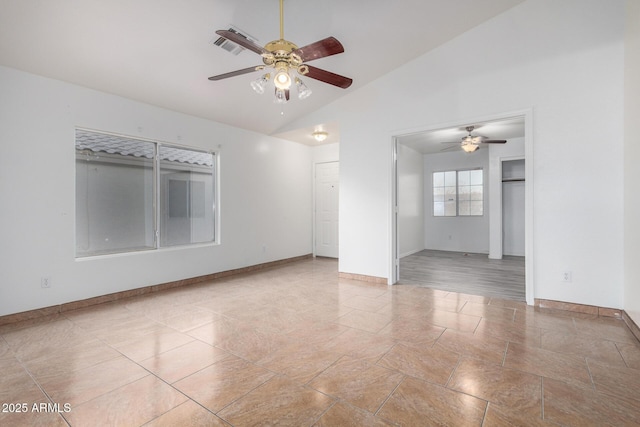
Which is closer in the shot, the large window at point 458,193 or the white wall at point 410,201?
the white wall at point 410,201

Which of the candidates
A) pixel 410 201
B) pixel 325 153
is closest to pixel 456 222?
pixel 410 201

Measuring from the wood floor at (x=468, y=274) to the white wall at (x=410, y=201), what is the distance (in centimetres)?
47

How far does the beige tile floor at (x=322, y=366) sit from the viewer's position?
5.72 feet

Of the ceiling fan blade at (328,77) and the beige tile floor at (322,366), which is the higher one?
the ceiling fan blade at (328,77)

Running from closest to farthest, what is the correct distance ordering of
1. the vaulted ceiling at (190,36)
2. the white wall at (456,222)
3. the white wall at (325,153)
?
the vaulted ceiling at (190,36), the white wall at (325,153), the white wall at (456,222)

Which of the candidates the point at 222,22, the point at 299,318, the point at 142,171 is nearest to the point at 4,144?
the point at 142,171

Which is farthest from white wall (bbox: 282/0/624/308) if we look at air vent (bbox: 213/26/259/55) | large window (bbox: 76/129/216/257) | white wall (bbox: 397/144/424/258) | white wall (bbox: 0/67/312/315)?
large window (bbox: 76/129/216/257)

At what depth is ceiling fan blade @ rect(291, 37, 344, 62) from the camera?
238cm

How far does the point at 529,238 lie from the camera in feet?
11.8

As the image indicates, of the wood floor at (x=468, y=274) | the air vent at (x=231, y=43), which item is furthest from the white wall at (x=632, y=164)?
the air vent at (x=231, y=43)

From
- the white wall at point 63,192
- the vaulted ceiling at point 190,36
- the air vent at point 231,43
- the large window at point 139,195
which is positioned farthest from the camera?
the large window at point 139,195

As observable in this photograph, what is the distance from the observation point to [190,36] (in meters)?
3.12

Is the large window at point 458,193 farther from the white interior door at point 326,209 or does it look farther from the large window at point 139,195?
the large window at point 139,195

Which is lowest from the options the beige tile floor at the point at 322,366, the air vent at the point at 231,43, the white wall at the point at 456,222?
the beige tile floor at the point at 322,366
